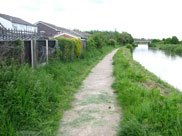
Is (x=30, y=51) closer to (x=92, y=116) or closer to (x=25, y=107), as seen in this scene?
(x=25, y=107)

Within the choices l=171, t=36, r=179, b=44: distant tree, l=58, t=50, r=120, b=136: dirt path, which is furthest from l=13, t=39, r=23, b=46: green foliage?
l=171, t=36, r=179, b=44: distant tree

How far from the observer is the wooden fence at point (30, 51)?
5410 mm

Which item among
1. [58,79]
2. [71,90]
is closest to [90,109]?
[71,90]

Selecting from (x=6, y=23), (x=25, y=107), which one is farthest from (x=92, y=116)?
(x=6, y=23)

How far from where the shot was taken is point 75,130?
12.1ft

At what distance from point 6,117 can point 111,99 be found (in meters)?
3.16

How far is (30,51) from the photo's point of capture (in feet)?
23.6

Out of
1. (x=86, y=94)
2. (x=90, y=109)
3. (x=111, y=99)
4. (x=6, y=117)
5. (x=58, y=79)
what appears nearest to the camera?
(x=6, y=117)

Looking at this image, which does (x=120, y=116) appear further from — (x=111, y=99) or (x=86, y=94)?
(x=86, y=94)

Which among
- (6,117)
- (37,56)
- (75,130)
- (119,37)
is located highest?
(119,37)

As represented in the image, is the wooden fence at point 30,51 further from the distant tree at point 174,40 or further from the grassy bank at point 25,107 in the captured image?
the distant tree at point 174,40

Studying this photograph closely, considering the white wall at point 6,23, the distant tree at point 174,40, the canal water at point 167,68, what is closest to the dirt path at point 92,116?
the canal water at point 167,68

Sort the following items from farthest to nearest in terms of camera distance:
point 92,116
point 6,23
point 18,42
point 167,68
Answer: point 6,23
point 167,68
point 18,42
point 92,116

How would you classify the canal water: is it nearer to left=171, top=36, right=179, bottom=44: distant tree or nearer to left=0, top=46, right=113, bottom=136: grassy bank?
left=0, top=46, right=113, bottom=136: grassy bank
